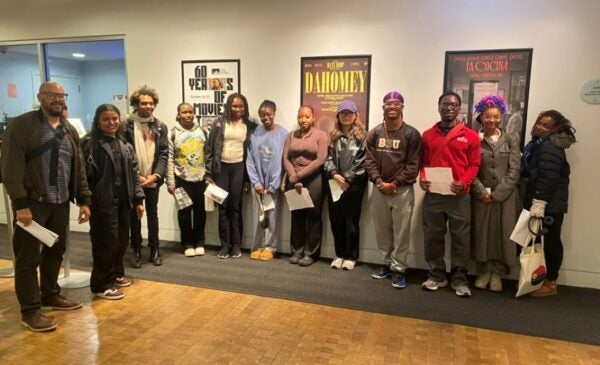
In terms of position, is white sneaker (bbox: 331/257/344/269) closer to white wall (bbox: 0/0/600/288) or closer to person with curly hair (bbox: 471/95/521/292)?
white wall (bbox: 0/0/600/288)

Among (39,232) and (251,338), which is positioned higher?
(39,232)

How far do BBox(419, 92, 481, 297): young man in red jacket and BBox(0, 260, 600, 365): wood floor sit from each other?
0.69 m

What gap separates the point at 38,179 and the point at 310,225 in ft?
7.33

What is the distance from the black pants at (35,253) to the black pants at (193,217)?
53.6 inches

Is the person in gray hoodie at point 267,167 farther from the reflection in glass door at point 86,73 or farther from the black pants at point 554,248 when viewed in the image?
the black pants at point 554,248

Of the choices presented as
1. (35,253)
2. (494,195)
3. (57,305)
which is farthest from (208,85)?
(494,195)

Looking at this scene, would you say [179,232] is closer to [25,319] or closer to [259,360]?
[25,319]

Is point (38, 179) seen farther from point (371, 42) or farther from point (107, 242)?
point (371, 42)

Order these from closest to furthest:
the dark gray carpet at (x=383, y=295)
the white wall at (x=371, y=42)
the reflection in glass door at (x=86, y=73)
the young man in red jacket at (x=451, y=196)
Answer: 1. the dark gray carpet at (x=383, y=295)
2. the young man in red jacket at (x=451, y=196)
3. the white wall at (x=371, y=42)
4. the reflection in glass door at (x=86, y=73)

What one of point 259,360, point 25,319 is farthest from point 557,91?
point 25,319

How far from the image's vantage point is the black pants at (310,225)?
3873 mm

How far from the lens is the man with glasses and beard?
250cm

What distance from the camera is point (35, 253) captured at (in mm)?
2643

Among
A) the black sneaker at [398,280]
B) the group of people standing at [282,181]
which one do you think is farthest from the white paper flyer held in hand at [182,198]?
the black sneaker at [398,280]
